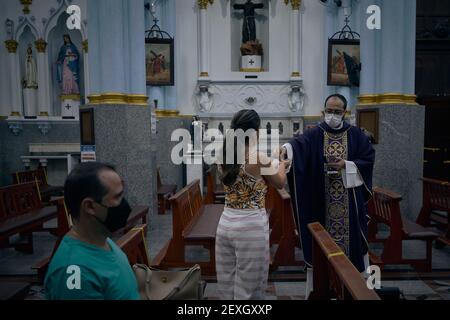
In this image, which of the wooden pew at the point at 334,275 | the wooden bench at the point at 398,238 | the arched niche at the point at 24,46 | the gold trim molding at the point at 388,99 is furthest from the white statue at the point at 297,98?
the wooden pew at the point at 334,275

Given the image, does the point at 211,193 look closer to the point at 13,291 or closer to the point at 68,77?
the point at 13,291

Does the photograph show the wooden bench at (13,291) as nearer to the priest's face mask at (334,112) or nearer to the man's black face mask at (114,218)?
the man's black face mask at (114,218)

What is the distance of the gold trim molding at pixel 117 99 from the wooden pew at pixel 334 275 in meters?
4.22

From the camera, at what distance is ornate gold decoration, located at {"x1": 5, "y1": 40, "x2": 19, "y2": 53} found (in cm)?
1066

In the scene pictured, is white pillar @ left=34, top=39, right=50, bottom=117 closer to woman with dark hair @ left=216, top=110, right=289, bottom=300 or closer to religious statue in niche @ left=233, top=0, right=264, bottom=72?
religious statue in niche @ left=233, top=0, right=264, bottom=72

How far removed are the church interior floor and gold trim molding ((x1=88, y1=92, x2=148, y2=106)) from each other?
227 cm

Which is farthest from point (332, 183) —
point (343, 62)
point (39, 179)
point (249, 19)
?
point (249, 19)

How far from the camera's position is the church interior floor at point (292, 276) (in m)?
4.03

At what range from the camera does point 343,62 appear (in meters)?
9.96

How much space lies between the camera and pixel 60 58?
36.3 feet

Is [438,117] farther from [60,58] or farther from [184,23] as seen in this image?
[60,58]

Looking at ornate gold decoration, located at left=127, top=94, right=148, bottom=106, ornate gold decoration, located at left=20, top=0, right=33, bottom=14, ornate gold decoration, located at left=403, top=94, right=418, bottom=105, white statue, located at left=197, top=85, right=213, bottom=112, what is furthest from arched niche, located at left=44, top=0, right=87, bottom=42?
ornate gold decoration, located at left=403, top=94, right=418, bottom=105

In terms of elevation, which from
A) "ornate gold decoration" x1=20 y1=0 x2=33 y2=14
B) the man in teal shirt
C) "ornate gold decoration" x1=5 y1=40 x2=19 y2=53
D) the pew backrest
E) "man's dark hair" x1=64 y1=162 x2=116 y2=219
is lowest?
the pew backrest
